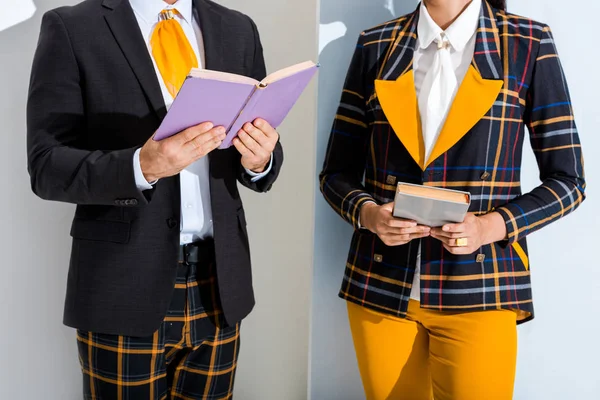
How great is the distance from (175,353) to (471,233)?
0.76 meters

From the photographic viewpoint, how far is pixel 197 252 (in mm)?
1481

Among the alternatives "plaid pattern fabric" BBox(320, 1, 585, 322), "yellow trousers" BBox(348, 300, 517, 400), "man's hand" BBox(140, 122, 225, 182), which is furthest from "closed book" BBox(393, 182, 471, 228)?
"man's hand" BBox(140, 122, 225, 182)

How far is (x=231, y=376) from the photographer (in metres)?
1.65

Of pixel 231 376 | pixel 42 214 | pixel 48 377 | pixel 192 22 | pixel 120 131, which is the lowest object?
pixel 48 377

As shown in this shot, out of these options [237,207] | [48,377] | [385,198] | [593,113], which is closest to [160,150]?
[237,207]

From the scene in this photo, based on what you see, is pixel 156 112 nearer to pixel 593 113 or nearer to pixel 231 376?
pixel 231 376

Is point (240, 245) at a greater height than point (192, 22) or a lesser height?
lesser

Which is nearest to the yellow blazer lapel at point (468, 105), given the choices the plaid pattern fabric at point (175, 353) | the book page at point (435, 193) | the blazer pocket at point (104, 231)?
the book page at point (435, 193)

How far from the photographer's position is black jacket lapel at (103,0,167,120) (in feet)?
4.57

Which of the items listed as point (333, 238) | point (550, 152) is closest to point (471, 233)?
point (550, 152)

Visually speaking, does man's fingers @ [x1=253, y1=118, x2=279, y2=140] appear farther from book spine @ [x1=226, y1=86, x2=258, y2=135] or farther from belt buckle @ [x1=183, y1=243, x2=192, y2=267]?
belt buckle @ [x1=183, y1=243, x2=192, y2=267]

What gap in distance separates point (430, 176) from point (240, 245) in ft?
1.60

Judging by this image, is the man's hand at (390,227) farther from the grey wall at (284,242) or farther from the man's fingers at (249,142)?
the grey wall at (284,242)

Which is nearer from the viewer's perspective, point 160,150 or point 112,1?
point 160,150
